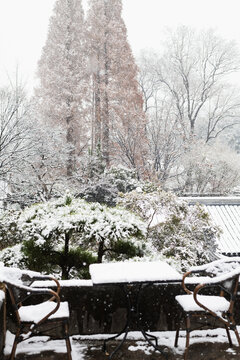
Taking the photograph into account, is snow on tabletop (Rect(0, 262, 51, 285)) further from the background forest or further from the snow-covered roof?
the snow-covered roof

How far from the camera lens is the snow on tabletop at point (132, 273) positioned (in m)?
2.69

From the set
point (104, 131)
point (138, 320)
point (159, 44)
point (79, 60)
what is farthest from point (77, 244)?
point (159, 44)

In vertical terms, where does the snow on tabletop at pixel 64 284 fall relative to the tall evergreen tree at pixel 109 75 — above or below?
below

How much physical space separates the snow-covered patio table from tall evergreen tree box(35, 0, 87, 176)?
1727 centimetres

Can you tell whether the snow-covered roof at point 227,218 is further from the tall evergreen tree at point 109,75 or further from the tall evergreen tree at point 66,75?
the tall evergreen tree at point 66,75

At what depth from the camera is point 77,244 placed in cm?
528

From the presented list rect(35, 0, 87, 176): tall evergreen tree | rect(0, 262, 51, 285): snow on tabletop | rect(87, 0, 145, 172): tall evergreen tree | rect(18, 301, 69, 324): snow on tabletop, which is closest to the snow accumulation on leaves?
rect(0, 262, 51, 285): snow on tabletop

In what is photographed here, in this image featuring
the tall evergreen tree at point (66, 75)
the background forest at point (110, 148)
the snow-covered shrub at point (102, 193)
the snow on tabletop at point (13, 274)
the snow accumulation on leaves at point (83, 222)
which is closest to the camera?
the snow on tabletop at point (13, 274)

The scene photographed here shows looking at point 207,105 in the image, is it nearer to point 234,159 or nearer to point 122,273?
point 234,159

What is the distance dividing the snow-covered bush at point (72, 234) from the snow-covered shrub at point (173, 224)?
6.80 ft

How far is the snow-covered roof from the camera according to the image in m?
10.5

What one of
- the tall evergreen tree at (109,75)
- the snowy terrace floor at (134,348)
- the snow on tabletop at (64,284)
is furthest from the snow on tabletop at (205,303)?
the tall evergreen tree at (109,75)

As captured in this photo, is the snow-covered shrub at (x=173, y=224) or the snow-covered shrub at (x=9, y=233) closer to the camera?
the snow-covered shrub at (x=9, y=233)

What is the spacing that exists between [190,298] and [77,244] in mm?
2695
